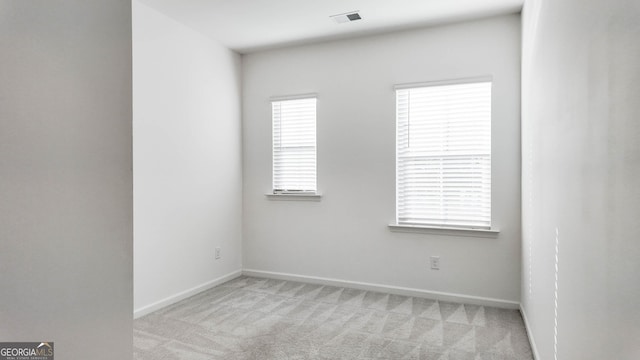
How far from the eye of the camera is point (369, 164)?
4059 mm

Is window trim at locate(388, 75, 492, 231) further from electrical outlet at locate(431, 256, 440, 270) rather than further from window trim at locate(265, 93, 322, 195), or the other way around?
window trim at locate(265, 93, 322, 195)

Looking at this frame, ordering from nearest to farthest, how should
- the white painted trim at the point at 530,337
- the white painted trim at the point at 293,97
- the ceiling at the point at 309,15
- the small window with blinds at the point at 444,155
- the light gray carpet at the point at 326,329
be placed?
the white painted trim at the point at 530,337 → the light gray carpet at the point at 326,329 → the ceiling at the point at 309,15 → the small window with blinds at the point at 444,155 → the white painted trim at the point at 293,97

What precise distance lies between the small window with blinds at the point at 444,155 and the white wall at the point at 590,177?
1.36 metres

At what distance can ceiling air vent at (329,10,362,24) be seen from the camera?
3.49 m

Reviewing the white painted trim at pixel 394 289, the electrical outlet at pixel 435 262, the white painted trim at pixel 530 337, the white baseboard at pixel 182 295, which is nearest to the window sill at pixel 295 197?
the white painted trim at pixel 394 289

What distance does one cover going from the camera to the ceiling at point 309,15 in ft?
10.8

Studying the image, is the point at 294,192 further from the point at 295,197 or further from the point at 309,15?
the point at 309,15

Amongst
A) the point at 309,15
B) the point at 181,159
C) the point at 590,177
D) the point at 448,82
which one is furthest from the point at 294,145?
the point at 590,177

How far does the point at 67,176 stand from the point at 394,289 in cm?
348

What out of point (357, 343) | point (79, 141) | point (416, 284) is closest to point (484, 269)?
point (416, 284)

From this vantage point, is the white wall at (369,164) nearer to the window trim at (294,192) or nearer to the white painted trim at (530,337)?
the window trim at (294,192)

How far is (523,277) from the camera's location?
3.28 meters

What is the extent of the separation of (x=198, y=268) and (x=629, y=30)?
3.96 metres

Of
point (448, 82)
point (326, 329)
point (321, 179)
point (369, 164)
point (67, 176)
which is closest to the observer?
point (67, 176)
